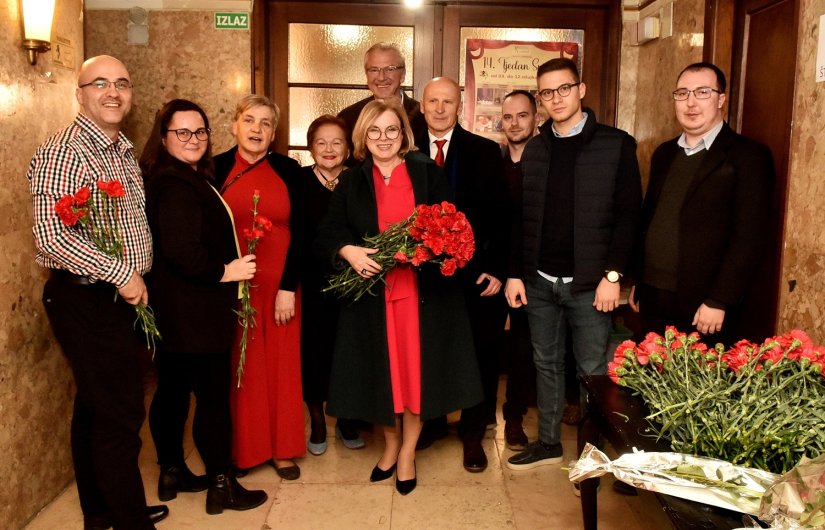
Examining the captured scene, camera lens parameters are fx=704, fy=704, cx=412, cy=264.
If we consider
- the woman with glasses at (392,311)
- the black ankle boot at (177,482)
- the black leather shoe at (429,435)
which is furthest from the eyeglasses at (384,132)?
the black ankle boot at (177,482)

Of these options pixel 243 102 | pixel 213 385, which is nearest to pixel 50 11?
pixel 243 102

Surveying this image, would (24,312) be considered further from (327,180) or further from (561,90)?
(561,90)

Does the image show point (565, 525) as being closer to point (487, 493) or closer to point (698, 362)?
point (487, 493)

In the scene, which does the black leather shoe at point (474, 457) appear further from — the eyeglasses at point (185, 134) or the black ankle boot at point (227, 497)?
the eyeglasses at point (185, 134)

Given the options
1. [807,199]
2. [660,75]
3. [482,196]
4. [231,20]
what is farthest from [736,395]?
[231,20]

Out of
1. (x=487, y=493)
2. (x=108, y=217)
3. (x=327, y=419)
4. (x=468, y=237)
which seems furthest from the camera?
(x=327, y=419)

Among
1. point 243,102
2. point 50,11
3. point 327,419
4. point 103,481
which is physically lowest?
point 327,419

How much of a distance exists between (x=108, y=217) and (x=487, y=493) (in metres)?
1.85

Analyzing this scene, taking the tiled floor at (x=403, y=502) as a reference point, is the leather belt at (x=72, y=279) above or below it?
above

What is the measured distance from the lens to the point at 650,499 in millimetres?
2873

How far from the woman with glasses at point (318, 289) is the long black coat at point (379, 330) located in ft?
0.87

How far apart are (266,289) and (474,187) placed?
988 millimetres

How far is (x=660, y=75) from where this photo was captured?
13.0ft

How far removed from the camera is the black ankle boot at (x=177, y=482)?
288 cm
